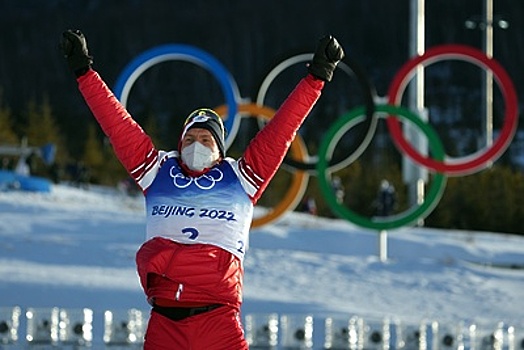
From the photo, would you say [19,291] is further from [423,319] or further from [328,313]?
[423,319]

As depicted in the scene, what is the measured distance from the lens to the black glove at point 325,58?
486cm

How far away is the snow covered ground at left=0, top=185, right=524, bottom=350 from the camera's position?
1125cm

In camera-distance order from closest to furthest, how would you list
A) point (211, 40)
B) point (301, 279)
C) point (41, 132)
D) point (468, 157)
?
1. point (301, 279)
2. point (468, 157)
3. point (41, 132)
4. point (211, 40)

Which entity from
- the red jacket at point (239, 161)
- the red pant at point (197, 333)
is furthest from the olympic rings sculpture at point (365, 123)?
the red pant at point (197, 333)

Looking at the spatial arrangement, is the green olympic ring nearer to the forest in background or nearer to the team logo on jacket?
the team logo on jacket

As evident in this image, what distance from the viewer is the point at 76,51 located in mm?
4887

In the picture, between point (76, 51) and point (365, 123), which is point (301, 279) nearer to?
point (365, 123)

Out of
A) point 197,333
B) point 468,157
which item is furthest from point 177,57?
point 197,333

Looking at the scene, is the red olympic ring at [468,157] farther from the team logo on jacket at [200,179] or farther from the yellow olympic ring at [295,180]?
the team logo on jacket at [200,179]

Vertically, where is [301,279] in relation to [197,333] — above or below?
below

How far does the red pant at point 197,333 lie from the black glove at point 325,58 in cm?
100

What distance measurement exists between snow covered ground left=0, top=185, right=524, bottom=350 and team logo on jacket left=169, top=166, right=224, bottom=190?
15.5ft

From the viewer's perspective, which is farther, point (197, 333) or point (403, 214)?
point (403, 214)

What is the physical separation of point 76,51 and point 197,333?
1.20 m
